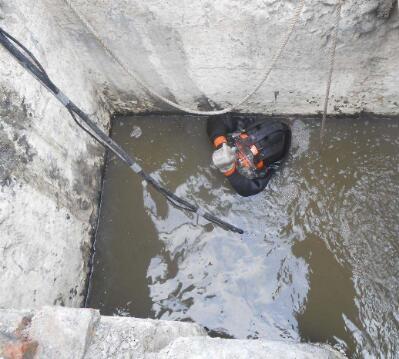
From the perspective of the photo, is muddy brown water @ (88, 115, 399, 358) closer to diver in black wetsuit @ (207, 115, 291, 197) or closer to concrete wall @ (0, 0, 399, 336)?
diver in black wetsuit @ (207, 115, 291, 197)

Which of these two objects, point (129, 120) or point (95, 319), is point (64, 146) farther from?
point (95, 319)

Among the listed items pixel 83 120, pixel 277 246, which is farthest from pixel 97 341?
pixel 277 246

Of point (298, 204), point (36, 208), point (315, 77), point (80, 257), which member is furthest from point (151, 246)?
point (315, 77)

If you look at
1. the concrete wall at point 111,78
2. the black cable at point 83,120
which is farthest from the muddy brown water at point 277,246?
the concrete wall at point 111,78

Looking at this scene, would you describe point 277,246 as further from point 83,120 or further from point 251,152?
point 83,120

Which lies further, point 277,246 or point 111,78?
point 111,78

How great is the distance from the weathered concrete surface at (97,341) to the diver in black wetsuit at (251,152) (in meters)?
1.54

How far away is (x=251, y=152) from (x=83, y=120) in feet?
4.44

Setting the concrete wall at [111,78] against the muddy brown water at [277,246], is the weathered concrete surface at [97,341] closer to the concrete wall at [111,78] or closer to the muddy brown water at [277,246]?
the concrete wall at [111,78]

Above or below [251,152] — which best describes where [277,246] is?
below

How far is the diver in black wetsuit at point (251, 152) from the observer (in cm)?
342

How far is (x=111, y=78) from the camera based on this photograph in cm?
373

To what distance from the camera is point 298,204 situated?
3520 mm

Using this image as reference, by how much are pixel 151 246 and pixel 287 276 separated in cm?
117
